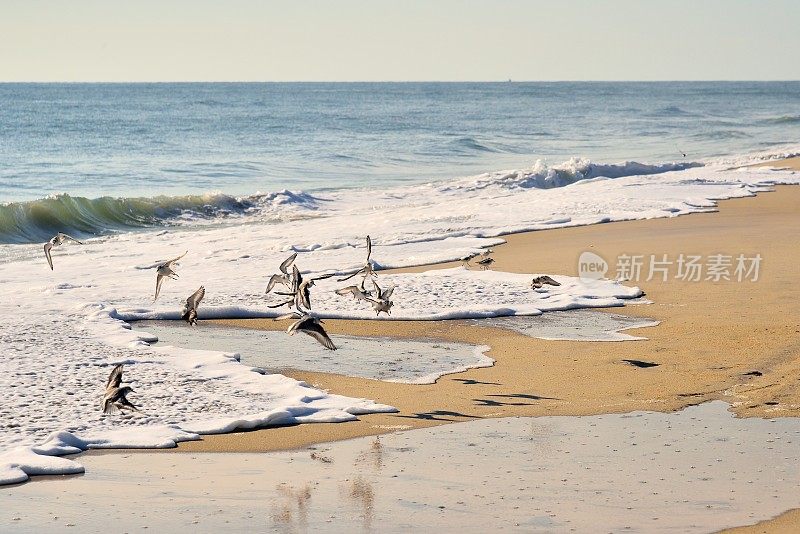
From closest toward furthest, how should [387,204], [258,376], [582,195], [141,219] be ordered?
[258,376], [582,195], [141,219], [387,204]

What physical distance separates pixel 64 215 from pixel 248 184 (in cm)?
808

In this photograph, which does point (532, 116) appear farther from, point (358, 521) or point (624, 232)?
point (358, 521)

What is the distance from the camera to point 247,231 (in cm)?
1977

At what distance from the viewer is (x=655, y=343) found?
9.39 metres

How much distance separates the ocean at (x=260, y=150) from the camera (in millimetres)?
24688

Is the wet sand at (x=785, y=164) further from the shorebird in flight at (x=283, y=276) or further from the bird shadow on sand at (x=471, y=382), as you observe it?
the bird shadow on sand at (x=471, y=382)

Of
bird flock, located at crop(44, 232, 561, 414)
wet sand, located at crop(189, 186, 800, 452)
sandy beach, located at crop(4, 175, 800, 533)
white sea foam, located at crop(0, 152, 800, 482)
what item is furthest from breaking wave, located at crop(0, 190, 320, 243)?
sandy beach, located at crop(4, 175, 800, 533)

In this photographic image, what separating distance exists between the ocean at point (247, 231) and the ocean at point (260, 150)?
13 cm

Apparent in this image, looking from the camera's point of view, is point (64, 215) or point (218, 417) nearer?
point (218, 417)

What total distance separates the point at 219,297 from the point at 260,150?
1217 inches

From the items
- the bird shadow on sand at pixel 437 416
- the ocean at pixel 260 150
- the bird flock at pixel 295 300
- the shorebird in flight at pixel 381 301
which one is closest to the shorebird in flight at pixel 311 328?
the bird flock at pixel 295 300

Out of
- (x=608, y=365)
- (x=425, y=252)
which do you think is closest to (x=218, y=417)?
(x=608, y=365)

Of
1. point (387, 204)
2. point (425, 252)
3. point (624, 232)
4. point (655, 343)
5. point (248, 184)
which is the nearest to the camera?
point (655, 343)

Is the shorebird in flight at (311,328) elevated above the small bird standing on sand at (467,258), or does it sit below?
above
